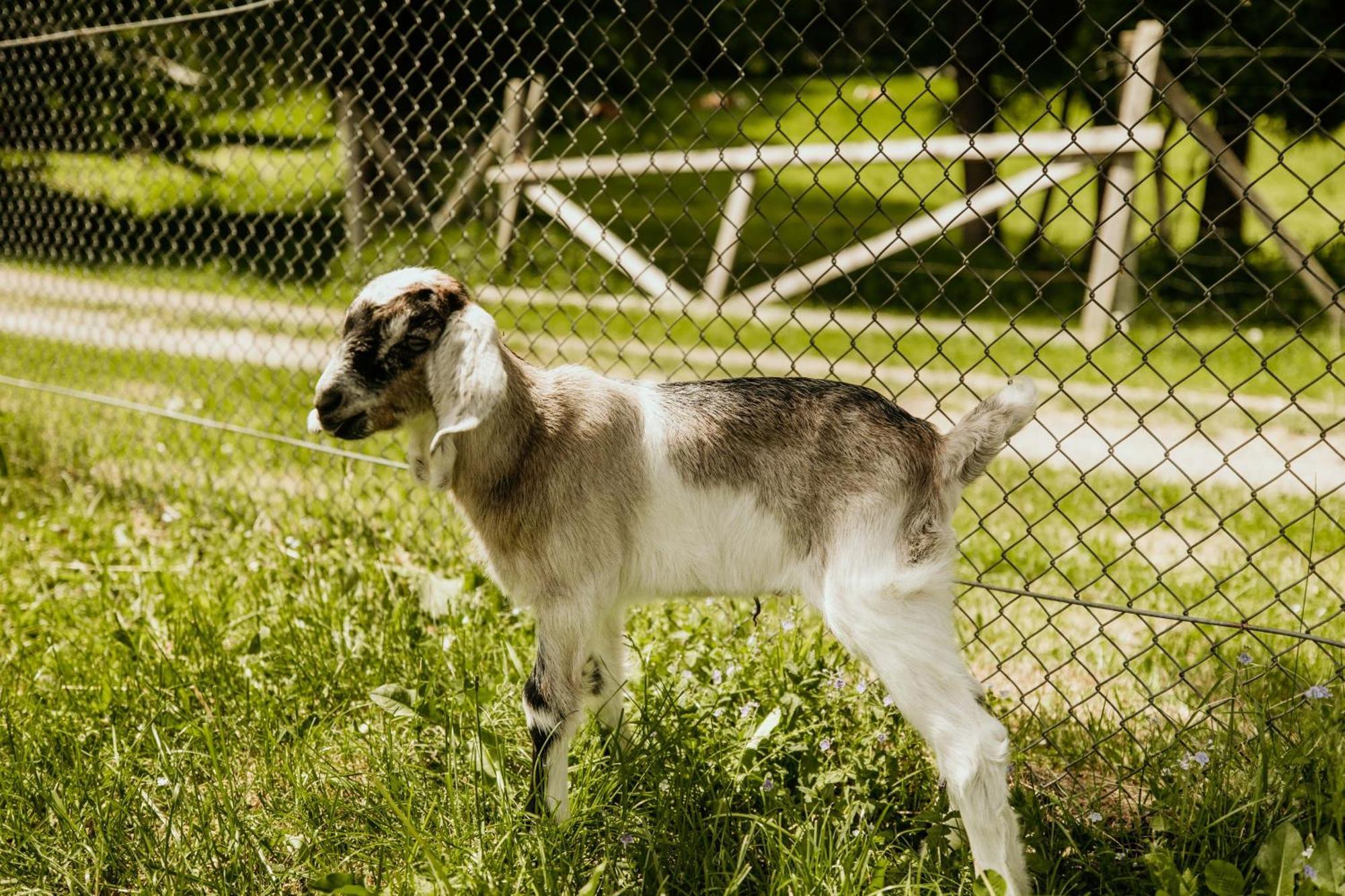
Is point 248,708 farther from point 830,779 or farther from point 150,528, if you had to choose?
point 150,528

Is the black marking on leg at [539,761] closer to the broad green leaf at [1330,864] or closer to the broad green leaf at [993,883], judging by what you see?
the broad green leaf at [993,883]

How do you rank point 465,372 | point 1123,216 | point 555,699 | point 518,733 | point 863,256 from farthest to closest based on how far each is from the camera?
1. point 863,256
2. point 1123,216
3. point 518,733
4. point 555,699
5. point 465,372

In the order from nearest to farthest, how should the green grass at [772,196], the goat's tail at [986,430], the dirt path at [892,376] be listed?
the goat's tail at [986,430] < the dirt path at [892,376] < the green grass at [772,196]

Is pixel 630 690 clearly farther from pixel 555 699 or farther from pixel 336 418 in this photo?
pixel 336 418

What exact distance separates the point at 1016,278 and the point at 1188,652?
8.48 metres

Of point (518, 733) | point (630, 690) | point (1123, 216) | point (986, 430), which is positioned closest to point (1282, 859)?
point (986, 430)

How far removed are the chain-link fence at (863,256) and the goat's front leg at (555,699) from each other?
38.9 inches

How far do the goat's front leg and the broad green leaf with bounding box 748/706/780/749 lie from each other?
0.49m

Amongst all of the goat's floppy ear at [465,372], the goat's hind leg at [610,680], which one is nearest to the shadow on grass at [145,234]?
the goat's floppy ear at [465,372]

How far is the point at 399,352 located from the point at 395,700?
1.09m

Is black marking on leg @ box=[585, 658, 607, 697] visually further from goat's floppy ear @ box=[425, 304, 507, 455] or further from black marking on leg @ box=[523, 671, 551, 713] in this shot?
goat's floppy ear @ box=[425, 304, 507, 455]

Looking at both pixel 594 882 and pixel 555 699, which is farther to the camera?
pixel 555 699

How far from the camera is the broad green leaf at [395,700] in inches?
115

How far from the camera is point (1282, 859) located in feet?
7.04
